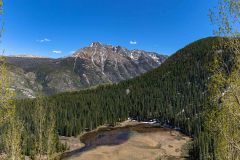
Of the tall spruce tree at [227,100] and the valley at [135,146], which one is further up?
the tall spruce tree at [227,100]

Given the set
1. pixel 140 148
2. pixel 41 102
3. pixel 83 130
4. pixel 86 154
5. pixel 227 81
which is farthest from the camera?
pixel 83 130

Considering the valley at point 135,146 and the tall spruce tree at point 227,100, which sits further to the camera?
the valley at point 135,146

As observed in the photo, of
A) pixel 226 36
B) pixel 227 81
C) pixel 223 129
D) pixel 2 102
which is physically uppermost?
pixel 226 36

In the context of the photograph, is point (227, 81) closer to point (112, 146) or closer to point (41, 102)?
point (41, 102)

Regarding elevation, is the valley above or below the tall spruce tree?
below

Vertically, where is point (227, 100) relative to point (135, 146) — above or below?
above

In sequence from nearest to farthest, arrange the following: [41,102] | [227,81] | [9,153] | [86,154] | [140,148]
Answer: [227,81]
[9,153]
[41,102]
[86,154]
[140,148]

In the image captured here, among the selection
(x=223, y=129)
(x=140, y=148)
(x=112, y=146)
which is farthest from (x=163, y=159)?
(x=223, y=129)

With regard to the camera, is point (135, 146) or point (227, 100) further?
point (135, 146)

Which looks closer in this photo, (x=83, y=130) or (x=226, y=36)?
(x=226, y=36)

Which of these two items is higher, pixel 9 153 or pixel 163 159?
pixel 9 153

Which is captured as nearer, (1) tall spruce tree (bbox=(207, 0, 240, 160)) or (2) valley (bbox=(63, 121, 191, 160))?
(1) tall spruce tree (bbox=(207, 0, 240, 160))
